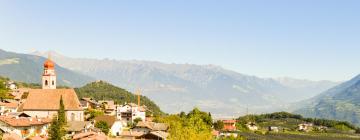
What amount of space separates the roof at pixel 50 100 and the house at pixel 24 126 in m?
14.4

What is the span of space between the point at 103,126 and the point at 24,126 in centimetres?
3317

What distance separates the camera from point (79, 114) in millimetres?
128500

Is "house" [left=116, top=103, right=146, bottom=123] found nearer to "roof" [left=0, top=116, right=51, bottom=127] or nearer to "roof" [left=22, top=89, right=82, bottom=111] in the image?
"roof" [left=22, top=89, right=82, bottom=111]

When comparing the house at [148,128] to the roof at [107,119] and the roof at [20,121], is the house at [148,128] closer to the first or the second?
the roof at [107,119]

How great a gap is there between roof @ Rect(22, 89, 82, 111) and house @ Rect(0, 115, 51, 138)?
47.2ft

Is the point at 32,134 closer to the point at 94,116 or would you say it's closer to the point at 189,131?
the point at 189,131

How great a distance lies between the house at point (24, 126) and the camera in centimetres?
9725

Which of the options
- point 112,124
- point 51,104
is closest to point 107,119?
point 112,124

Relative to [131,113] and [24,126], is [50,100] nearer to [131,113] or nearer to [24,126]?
[24,126]

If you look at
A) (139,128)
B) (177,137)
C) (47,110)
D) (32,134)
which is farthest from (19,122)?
(139,128)

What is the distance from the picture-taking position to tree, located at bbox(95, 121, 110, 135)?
426ft

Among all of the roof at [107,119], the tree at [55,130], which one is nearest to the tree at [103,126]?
the roof at [107,119]

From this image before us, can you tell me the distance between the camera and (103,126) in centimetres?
13175

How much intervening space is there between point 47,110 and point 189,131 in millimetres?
53889
